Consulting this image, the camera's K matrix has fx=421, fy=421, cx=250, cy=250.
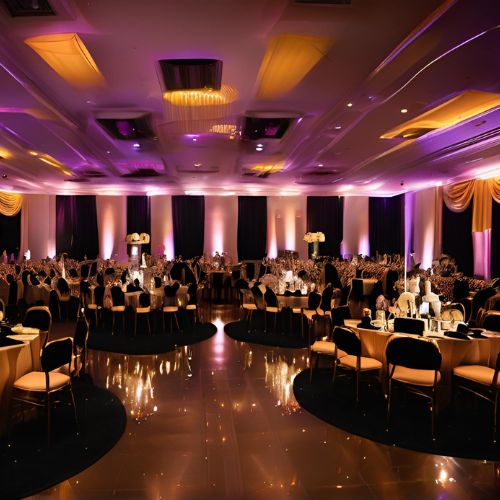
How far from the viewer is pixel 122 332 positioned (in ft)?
25.8

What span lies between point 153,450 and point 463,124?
6.47m

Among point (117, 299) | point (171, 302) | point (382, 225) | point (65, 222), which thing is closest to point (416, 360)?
point (171, 302)

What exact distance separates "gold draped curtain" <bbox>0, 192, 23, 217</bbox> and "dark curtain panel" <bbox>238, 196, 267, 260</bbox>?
8.06 m

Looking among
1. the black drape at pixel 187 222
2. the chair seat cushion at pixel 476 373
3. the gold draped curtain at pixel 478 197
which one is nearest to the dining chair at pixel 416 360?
the chair seat cushion at pixel 476 373

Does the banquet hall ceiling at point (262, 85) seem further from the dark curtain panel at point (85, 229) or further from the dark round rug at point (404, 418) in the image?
the dark curtain panel at point (85, 229)

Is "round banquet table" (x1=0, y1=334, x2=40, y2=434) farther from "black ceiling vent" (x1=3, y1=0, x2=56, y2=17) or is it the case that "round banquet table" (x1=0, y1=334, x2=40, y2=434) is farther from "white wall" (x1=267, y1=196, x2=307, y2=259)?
"white wall" (x1=267, y1=196, x2=307, y2=259)

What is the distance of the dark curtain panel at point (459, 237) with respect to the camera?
1145cm

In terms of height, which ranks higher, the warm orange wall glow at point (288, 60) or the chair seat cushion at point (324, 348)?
the warm orange wall glow at point (288, 60)

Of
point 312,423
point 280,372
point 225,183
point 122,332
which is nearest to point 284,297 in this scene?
point 280,372

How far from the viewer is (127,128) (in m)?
7.15

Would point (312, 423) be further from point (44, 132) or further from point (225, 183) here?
point (225, 183)

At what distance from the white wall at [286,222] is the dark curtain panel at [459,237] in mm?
5458

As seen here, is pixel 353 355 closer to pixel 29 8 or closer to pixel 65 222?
pixel 29 8

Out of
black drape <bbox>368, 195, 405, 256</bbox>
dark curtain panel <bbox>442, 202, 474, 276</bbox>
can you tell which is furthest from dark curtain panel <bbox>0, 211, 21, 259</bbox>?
dark curtain panel <bbox>442, 202, 474, 276</bbox>
